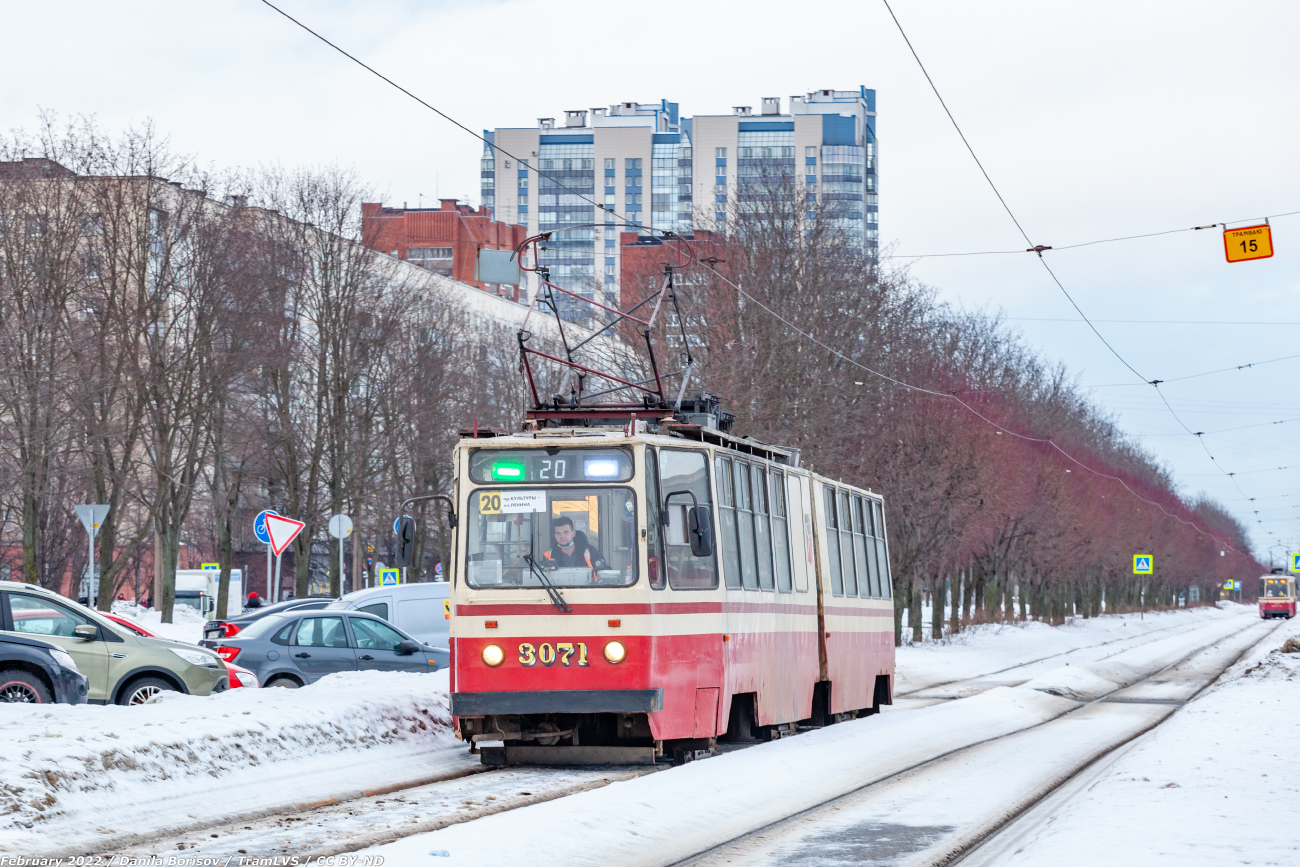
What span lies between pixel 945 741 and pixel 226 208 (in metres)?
27.3

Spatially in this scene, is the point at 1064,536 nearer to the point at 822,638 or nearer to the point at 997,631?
the point at 997,631

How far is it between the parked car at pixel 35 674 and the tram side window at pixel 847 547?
9.24 meters

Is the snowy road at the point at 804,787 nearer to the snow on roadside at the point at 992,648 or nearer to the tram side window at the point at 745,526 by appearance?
the tram side window at the point at 745,526

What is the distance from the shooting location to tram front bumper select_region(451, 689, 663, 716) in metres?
13.5

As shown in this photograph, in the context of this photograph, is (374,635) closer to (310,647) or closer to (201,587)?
(310,647)

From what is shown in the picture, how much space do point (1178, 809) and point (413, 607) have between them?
18.8 m

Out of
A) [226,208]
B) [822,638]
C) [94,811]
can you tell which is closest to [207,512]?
[226,208]

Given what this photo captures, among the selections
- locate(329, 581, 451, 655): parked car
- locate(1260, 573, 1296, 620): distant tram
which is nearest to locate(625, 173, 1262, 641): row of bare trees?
locate(329, 581, 451, 655): parked car

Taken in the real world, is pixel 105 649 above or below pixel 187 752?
above

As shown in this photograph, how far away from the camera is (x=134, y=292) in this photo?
122 feet

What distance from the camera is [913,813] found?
11.4m

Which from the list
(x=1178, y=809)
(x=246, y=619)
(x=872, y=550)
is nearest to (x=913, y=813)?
(x=1178, y=809)

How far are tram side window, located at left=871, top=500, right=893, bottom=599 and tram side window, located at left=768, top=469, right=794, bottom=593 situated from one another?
534 cm

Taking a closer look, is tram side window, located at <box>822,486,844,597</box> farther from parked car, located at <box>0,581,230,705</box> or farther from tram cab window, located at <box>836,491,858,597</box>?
parked car, located at <box>0,581,230,705</box>
